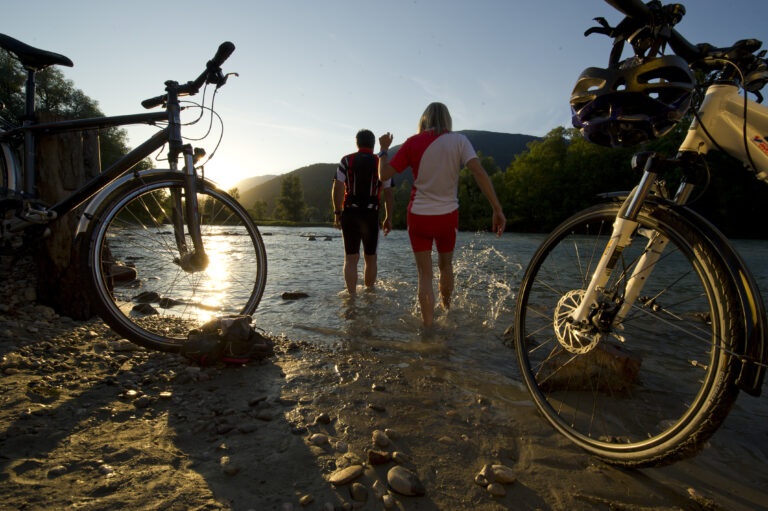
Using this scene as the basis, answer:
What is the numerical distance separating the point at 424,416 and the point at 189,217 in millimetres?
2430

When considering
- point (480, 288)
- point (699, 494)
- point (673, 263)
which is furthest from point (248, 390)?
point (673, 263)

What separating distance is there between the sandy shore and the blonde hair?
2.70m

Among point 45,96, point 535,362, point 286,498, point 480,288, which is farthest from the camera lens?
point 45,96

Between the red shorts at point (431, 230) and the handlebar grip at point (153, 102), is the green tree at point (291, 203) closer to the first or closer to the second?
the red shorts at point (431, 230)

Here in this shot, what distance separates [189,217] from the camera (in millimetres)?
3012

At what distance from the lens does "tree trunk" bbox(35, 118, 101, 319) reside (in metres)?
3.39

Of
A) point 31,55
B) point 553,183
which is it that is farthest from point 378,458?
point 553,183

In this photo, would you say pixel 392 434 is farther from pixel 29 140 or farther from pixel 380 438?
pixel 29 140

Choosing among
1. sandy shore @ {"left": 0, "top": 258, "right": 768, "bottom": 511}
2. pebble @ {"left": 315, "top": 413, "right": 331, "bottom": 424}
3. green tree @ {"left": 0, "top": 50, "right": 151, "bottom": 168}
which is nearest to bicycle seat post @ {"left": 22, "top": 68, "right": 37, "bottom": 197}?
sandy shore @ {"left": 0, "top": 258, "right": 768, "bottom": 511}

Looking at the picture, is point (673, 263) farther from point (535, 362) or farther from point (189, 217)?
point (189, 217)

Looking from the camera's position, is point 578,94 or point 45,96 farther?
point 45,96

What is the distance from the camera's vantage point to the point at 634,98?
1.68 metres

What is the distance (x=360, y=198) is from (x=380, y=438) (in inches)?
168

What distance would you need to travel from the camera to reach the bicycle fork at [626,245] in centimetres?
171
